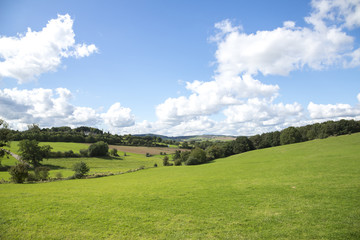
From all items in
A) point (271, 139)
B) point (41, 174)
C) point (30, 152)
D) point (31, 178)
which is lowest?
point (31, 178)

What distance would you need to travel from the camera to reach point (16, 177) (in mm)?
38250

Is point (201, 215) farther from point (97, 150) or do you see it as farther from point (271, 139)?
point (271, 139)

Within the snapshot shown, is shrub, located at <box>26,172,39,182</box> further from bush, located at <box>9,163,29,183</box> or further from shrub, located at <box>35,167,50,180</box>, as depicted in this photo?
bush, located at <box>9,163,29,183</box>

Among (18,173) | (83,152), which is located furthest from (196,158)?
(83,152)

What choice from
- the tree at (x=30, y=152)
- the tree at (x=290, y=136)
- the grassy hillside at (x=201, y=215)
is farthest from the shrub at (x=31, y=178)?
the tree at (x=290, y=136)

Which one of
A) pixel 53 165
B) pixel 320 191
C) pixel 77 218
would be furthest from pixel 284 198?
pixel 53 165

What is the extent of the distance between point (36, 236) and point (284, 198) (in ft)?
65.9

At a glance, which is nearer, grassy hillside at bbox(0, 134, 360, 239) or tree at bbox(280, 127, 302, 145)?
grassy hillside at bbox(0, 134, 360, 239)

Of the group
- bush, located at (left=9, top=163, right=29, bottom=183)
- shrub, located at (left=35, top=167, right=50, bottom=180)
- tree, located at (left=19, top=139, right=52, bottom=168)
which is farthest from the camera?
tree, located at (left=19, top=139, right=52, bottom=168)

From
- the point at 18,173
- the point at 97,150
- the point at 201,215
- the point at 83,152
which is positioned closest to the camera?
the point at 201,215

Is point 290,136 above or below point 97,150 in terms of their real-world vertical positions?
above

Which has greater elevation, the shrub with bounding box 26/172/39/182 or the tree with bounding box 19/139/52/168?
the tree with bounding box 19/139/52/168

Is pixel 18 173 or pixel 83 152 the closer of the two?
pixel 18 173

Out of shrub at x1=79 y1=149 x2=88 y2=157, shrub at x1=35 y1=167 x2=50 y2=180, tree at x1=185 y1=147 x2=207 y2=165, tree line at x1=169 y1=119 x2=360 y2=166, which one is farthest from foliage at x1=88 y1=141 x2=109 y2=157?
tree at x1=185 y1=147 x2=207 y2=165
